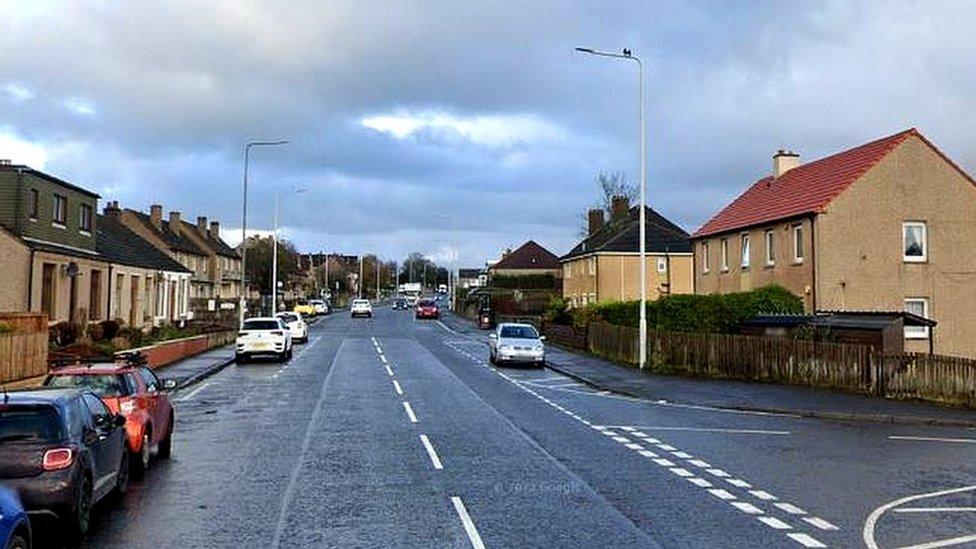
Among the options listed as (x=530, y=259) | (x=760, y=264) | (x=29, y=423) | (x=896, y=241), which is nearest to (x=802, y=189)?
(x=760, y=264)

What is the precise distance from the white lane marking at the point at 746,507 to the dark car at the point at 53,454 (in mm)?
6485

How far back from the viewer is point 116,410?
12258 mm

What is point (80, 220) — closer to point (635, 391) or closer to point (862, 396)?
point (635, 391)

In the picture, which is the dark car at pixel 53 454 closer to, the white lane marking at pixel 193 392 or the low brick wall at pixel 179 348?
the white lane marking at pixel 193 392

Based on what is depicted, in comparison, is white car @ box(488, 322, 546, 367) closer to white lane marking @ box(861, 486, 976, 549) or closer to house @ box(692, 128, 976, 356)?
house @ box(692, 128, 976, 356)

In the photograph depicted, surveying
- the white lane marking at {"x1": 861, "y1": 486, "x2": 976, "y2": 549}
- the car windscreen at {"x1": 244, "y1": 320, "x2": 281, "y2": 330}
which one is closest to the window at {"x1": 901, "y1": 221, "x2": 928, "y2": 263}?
the car windscreen at {"x1": 244, "y1": 320, "x2": 281, "y2": 330}

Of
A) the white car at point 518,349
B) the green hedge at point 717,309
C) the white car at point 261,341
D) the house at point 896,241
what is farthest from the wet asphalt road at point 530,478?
the house at point 896,241

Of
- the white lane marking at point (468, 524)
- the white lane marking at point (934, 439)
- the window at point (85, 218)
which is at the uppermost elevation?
the window at point (85, 218)

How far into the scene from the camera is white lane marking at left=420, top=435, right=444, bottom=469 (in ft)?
42.9

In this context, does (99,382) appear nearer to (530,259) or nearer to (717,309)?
(717,309)

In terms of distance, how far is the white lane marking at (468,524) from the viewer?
8586 millimetres

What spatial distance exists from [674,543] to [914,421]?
13.3 meters

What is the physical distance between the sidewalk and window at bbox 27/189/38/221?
19.5 m

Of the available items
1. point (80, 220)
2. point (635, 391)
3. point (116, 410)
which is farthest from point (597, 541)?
point (80, 220)
